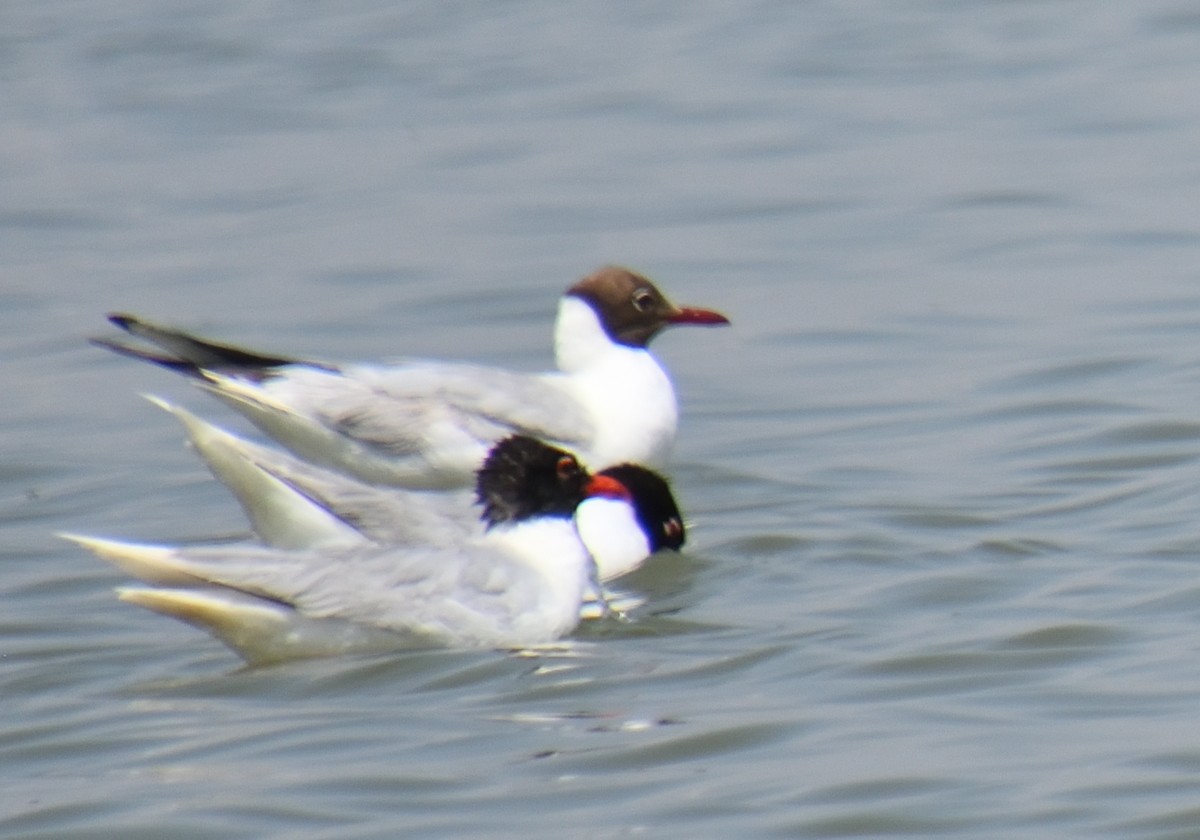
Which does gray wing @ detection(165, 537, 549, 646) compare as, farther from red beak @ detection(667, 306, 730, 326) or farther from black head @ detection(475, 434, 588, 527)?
red beak @ detection(667, 306, 730, 326)

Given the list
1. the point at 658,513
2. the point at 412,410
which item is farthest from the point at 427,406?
the point at 658,513

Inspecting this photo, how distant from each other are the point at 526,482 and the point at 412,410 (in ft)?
6.22

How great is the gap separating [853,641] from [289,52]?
13.7 m

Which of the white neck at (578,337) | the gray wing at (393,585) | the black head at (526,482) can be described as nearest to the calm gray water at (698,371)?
the gray wing at (393,585)

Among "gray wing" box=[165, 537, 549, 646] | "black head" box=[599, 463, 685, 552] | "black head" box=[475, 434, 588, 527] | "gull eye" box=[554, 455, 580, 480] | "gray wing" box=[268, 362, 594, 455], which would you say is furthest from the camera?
"gray wing" box=[268, 362, 594, 455]

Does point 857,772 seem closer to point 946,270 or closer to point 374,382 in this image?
point 374,382

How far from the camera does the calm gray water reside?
23.1ft

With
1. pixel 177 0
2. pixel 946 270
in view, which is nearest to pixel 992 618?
pixel 946 270

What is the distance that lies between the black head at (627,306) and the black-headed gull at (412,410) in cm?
53

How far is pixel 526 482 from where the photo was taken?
29.0 feet

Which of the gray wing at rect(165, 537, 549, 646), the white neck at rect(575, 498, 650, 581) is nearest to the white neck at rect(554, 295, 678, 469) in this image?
the white neck at rect(575, 498, 650, 581)

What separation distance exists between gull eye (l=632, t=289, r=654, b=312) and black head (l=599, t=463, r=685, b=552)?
6.27 ft

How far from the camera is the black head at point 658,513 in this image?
984 cm

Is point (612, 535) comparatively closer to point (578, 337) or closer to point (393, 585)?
point (393, 585)
